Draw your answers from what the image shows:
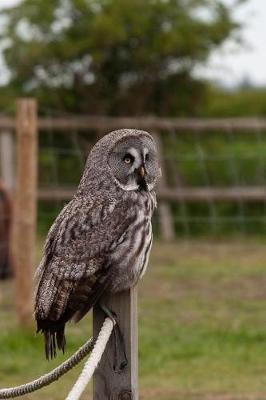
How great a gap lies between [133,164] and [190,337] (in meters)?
4.31

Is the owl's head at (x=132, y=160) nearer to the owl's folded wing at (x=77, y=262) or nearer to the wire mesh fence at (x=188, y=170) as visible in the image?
the owl's folded wing at (x=77, y=262)

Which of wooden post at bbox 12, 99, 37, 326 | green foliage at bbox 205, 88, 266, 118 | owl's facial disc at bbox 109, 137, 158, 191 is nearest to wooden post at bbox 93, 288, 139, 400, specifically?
owl's facial disc at bbox 109, 137, 158, 191

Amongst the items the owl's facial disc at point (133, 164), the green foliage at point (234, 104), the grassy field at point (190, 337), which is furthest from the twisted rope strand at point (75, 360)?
the green foliage at point (234, 104)

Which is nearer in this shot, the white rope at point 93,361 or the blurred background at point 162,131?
the white rope at point 93,361

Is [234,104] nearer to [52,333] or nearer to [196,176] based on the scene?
[196,176]

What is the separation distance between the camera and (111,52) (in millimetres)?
14086

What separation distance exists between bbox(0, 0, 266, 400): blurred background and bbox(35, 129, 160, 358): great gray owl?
488 cm

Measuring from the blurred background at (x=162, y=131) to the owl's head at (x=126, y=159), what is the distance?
4.86 metres

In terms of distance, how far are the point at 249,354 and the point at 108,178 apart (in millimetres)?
3983

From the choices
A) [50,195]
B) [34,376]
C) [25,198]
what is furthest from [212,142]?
[34,376]

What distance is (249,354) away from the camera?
287 inches

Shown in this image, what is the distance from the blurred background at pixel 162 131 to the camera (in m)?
10.1

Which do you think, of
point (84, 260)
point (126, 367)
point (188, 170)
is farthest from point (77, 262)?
point (188, 170)

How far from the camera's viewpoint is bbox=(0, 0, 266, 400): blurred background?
33.3 feet
